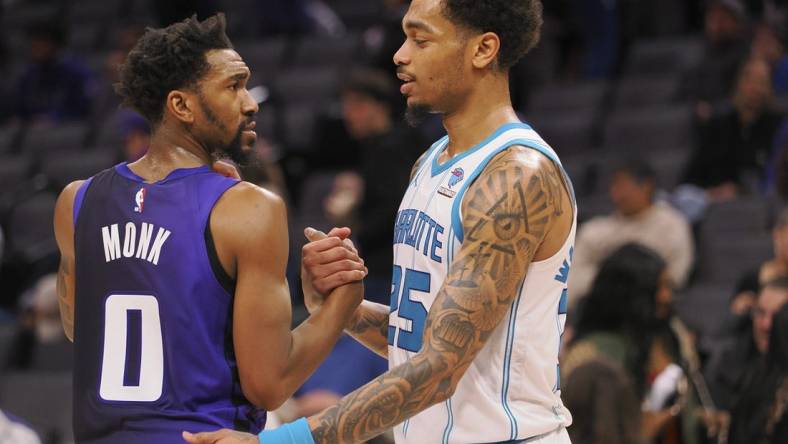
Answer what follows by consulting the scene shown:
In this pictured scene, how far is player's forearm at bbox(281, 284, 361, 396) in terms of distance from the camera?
3359 mm

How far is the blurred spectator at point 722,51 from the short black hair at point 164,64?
6.26 metres

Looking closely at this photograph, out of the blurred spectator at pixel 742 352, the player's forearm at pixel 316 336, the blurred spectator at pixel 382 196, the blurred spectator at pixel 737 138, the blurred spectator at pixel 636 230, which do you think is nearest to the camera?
the player's forearm at pixel 316 336

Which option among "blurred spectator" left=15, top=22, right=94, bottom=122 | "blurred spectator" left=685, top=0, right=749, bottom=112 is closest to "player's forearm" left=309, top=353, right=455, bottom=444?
"blurred spectator" left=685, top=0, right=749, bottom=112

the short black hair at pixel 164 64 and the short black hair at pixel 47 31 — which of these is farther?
the short black hair at pixel 47 31

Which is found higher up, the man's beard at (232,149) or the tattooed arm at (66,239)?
the man's beard at (232,149)

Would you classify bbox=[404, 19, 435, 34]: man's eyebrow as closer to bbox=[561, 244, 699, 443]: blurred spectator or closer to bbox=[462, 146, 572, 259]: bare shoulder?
bbox=[462, 146, 572, 259]: bare shoulder

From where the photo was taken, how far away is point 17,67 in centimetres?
1318

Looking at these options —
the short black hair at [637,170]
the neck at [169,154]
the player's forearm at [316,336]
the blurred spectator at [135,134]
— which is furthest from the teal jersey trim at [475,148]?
the blurred spectator at [135,134]

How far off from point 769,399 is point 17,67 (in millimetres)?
9698

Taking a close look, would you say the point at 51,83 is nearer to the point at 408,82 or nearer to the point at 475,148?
the point at 408,82

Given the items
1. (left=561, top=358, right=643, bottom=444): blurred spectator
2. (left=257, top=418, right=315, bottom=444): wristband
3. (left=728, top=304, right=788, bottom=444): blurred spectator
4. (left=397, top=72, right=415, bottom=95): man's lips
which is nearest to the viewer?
(left=257, top=418, right=315, bottom=444): wristband

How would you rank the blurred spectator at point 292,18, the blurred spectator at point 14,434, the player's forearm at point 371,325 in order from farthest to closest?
the blurred spectator at point 292,18, the blurred spectator at point 14,434, the player's forearm at point 371,325

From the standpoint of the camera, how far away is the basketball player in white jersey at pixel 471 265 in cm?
311

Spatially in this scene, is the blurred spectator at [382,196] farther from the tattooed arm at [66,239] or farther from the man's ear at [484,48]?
the man's ear at [484,48]
